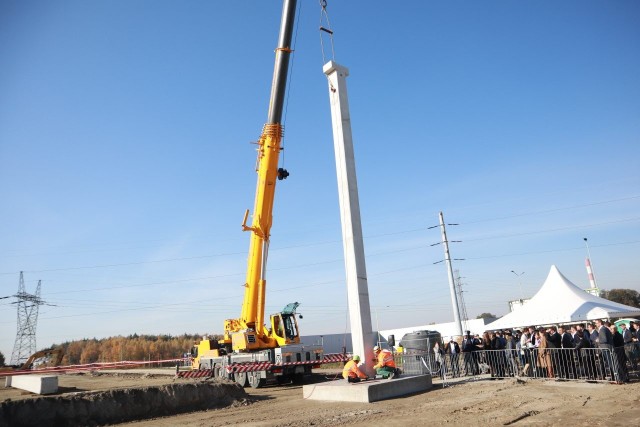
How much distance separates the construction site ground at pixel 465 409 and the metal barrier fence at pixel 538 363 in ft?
1.89

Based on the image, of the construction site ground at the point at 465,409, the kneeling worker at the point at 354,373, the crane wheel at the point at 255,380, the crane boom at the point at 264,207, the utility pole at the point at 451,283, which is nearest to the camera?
the construction site ground at the point at 465,409

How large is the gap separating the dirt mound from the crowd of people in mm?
7573

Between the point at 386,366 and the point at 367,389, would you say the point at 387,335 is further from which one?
the point at 367,389

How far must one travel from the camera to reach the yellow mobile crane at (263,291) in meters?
18.3

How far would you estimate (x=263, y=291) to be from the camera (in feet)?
61.1

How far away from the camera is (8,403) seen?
10.8m

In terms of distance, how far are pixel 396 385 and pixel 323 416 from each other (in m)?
3.09

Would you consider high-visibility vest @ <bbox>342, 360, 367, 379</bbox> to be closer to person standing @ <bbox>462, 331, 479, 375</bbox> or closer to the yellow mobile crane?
person standing @ <bbox>462, 331, 479, 375</bbox>

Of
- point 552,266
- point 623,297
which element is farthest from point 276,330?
point 623,297

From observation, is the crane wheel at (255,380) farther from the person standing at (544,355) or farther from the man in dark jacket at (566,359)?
the man in dark jacket at (566,359)

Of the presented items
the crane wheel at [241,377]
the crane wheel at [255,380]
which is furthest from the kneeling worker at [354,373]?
the crane wheel at [241,377]

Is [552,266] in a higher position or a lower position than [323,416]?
higher

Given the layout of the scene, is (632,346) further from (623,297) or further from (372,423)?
(623,297)

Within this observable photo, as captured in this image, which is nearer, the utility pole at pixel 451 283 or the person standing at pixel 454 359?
the person standing at pixel 454 359
